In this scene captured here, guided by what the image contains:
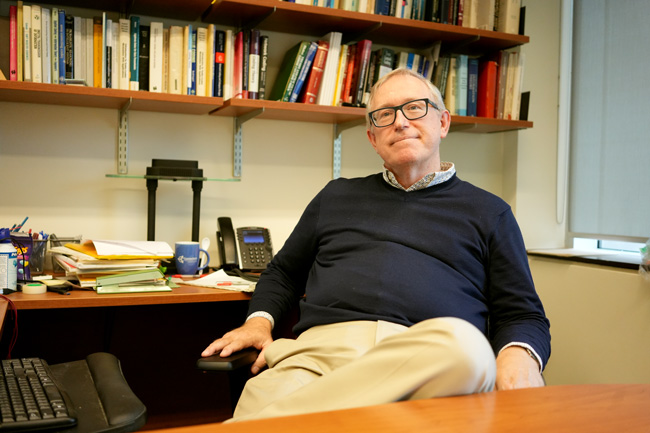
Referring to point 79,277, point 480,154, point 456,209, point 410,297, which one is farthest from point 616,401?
point 480,154

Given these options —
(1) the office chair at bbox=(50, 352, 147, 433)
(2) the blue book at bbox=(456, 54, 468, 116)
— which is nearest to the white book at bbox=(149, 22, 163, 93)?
(1) the office chair at bbox=(50, 352, 147, 433)

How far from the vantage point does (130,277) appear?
198 centimetres

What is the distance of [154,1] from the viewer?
2.29 m

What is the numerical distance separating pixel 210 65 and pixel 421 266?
1193mm

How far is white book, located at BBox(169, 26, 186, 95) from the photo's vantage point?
230cm

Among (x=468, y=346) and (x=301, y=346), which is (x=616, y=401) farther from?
(x=301, y=346)

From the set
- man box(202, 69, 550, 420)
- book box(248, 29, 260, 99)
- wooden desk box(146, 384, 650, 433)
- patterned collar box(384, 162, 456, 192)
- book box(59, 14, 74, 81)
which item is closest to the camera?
wooden desk box(146, 384, 650, 433)

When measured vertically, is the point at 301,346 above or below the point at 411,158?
below

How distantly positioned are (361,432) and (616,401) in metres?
0.48

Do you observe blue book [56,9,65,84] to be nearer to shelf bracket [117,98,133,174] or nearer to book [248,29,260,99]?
shelf bracket [117,98,133,174]

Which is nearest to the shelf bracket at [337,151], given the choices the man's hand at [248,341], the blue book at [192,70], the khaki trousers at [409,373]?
the blue book at [192,70]

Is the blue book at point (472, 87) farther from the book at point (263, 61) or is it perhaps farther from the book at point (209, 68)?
the book at point (209, 68)

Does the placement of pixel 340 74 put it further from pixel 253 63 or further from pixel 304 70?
pixel 253 63

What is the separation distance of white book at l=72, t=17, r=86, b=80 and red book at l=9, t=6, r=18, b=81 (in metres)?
0.18
